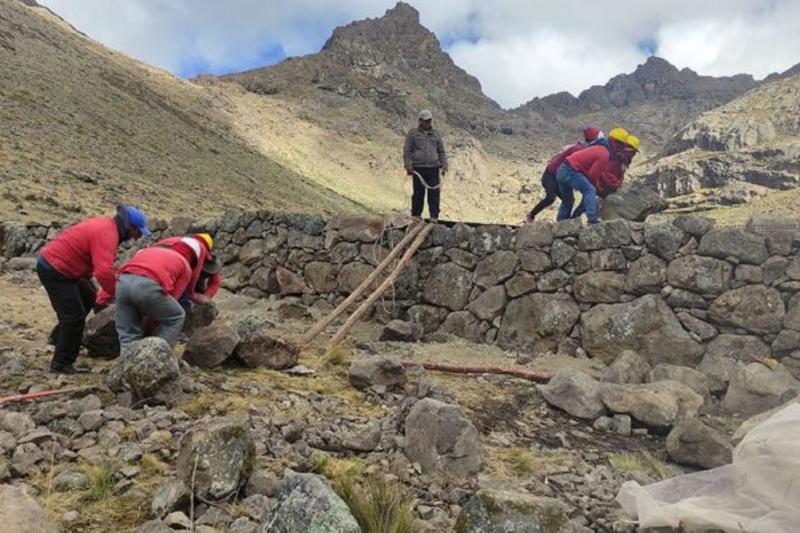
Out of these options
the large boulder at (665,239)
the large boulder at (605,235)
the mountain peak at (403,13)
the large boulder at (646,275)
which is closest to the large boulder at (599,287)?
the large boulder at (646,275)

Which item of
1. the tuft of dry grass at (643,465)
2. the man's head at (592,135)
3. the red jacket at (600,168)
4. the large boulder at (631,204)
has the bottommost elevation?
the tuft of dry grass at (643,465)

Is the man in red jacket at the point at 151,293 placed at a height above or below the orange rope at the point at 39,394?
above

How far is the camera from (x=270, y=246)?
1009 cm

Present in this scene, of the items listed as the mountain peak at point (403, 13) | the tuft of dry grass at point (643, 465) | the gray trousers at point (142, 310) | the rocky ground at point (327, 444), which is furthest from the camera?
the mountain peak at point (403, 13)

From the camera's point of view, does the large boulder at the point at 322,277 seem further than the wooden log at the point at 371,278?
Yes

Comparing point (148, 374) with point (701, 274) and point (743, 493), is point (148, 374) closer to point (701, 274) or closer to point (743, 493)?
point (743, 493)

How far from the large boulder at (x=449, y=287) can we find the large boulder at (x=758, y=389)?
358cm

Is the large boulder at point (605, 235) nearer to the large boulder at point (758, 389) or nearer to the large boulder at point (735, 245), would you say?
the large boulder at point (735, 245)

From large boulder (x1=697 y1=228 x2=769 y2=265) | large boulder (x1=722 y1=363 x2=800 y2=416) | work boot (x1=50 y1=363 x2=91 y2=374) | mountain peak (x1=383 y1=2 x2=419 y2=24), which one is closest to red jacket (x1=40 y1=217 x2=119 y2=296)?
work boot (x1=50 y1=363 x2=91 y2=374)

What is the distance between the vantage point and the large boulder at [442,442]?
399 cm

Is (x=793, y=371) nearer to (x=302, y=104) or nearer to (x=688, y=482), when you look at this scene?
(x=688, y=482)

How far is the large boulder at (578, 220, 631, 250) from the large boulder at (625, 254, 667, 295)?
1.14ft

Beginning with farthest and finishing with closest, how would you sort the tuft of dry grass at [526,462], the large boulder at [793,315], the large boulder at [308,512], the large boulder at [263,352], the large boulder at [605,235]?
the large boulder at [605,235] < the large boulder at [793,315] < the large boulder at [263,352] < the tuft of dry grass at [526,462] < the large boulder at [308,512]

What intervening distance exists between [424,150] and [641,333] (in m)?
4.78
